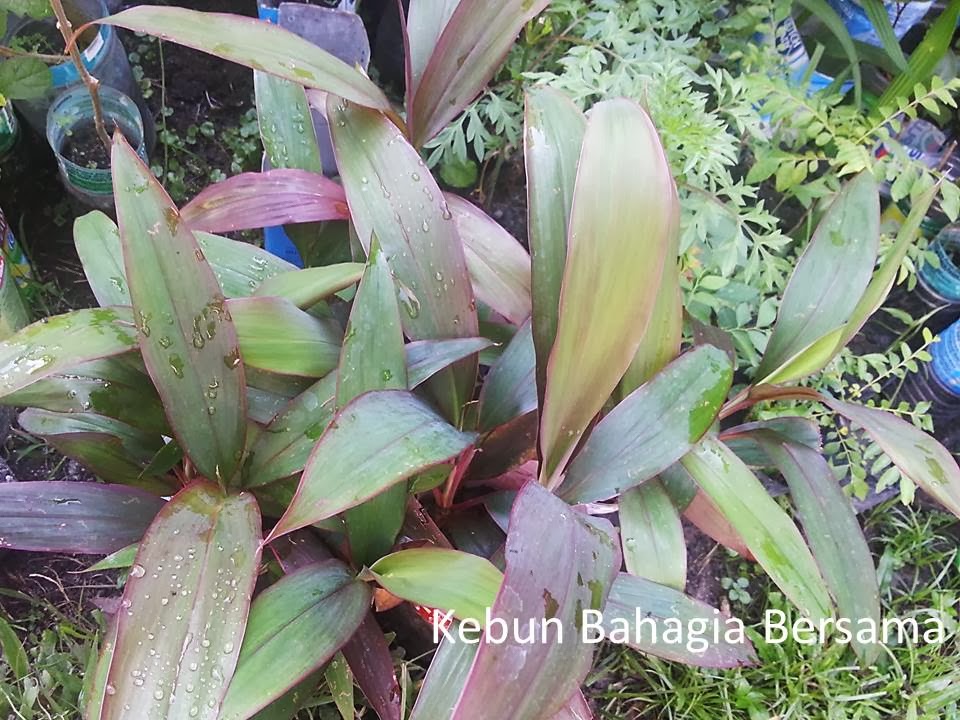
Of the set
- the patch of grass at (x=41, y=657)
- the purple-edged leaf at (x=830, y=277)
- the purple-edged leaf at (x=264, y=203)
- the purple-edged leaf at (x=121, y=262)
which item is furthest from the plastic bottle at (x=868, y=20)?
the patch of grass at (x=41, y=657)

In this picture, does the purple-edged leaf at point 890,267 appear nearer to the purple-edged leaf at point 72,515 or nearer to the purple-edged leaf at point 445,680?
the purple-edged leaf at point 445,680

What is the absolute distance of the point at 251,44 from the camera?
0.74 metres

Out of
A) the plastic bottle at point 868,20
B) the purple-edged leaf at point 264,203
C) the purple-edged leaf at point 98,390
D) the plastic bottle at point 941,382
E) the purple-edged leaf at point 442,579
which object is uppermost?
the plastic bottle at point 868,20

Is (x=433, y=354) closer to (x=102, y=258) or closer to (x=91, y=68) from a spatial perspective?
(x=102, y=258)

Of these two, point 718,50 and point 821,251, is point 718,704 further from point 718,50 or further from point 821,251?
point 718,50

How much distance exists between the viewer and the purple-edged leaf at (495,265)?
838 millimetres

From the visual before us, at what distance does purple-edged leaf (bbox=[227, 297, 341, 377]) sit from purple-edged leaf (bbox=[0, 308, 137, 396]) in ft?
0.32

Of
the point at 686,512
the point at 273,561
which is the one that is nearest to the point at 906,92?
the point at 686,512

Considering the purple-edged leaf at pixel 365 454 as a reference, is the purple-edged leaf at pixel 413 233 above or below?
above

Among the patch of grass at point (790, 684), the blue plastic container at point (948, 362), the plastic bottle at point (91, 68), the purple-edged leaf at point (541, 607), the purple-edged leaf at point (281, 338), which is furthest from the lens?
the blue plastic container at point (948, 362)

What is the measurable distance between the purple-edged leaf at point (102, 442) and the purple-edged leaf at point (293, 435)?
0.16 meters

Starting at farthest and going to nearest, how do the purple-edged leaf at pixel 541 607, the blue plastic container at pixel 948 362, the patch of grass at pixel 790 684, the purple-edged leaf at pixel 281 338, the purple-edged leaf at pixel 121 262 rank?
the blue plastic container at pixel 948 362 → the patch of grass at pixel 790 684 → the purple-edged leaf at pixel 121 262 → the purple-edged leaf at pixel 281 338 → the purple-edged leaf at pixel 541 607

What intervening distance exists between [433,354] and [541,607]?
0.28 m

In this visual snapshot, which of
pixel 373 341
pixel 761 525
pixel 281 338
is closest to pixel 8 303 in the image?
pixel 281 338
